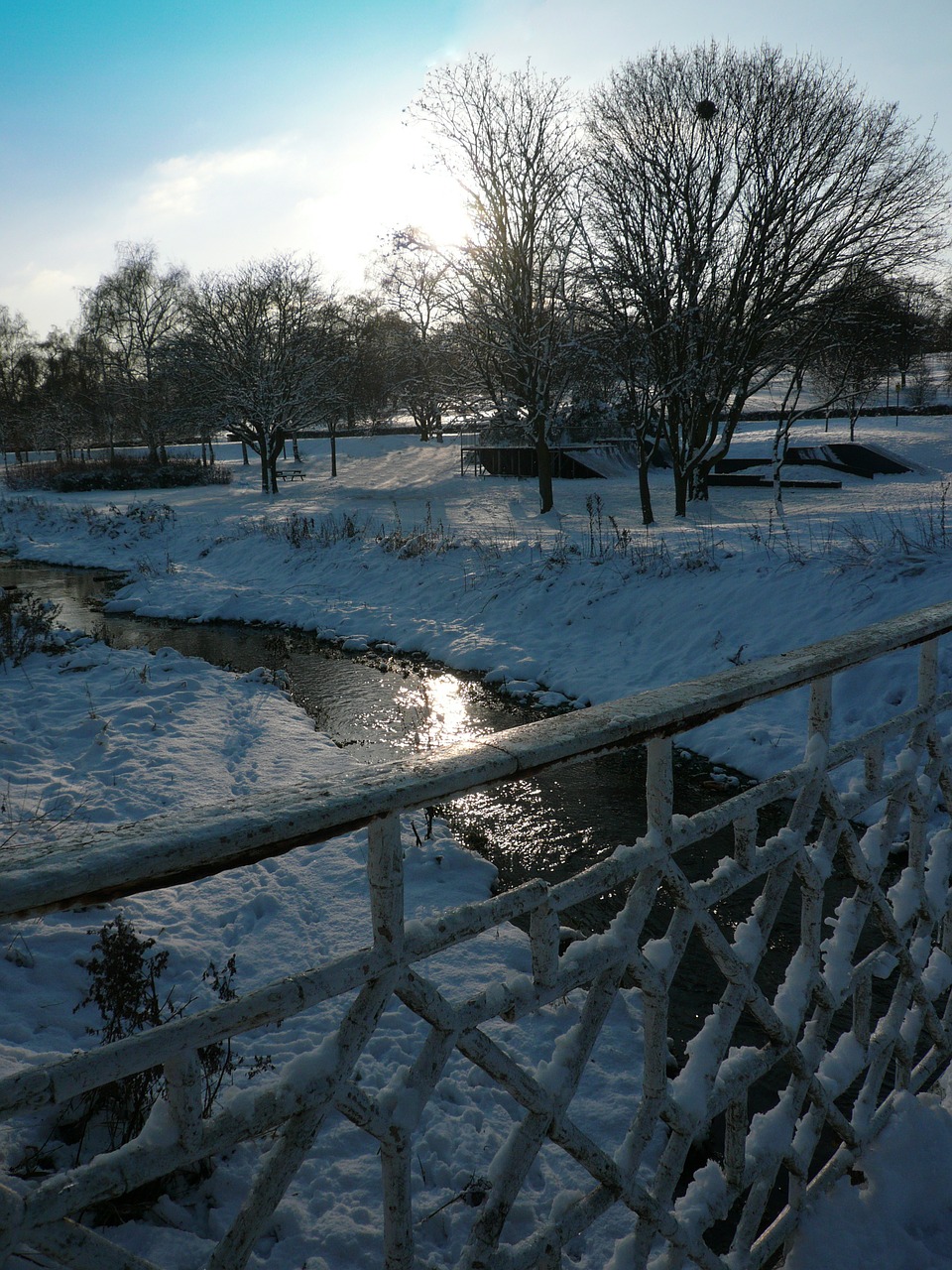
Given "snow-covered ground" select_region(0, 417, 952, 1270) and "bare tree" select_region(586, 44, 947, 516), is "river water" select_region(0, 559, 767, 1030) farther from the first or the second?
"bare tree" select_region(586, 44, 947, 516)

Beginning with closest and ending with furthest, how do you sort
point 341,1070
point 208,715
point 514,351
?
1. point 341,1070
2. point 208,715
3. point 514,351

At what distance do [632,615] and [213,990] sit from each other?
8.71m

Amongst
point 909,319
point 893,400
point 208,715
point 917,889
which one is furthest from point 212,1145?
point 893,400

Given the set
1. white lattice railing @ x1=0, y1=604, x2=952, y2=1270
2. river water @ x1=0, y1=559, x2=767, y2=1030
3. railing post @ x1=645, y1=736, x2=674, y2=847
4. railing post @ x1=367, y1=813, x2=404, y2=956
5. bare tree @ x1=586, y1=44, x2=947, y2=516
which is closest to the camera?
white lattice railing @ x1=0, y1=604, x2=952, y2=1270

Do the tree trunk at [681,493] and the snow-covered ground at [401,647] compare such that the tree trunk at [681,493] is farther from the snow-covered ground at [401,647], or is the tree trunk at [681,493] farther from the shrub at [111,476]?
the shrub at [111,476]

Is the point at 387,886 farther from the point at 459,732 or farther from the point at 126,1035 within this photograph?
the point at 459,732

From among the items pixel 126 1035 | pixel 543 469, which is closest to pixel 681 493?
pixel 543 469

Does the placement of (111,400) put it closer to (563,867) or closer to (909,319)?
(909,319)

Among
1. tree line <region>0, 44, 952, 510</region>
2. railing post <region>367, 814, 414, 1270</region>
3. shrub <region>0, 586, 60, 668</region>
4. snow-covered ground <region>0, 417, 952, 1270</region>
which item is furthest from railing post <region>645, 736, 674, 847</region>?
tree line <region>0, 44, 952, 510</region>

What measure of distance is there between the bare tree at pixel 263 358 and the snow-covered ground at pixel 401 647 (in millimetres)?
8120

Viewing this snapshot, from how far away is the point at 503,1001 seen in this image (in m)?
1.36

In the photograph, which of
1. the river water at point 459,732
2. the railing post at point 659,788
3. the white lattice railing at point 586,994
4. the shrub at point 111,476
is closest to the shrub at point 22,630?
the river water at point 459,732

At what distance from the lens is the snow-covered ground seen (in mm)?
2770

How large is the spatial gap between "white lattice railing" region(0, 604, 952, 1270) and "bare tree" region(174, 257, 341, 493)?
30.1m
